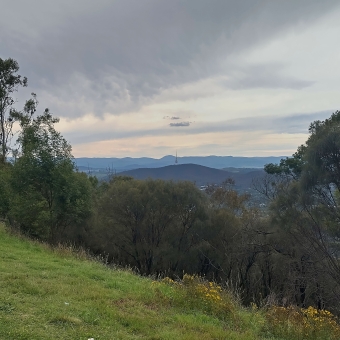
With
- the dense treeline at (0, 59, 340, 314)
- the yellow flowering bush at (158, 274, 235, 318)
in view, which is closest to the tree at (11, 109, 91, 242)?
the dense treeline at (0, 59, 340, 314)

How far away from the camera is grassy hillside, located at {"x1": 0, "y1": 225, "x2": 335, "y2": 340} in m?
3.99

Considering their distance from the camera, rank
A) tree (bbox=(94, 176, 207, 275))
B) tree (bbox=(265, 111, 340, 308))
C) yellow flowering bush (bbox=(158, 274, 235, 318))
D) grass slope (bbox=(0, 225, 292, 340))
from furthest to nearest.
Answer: tree (bbox=(94, 176, 207, 275)) < tree (bbox=(265, 111, 340, 308)) < yellow flowering bush (bbox=(158, 274, 235, 318)) < grass slope (bbox=(0, 225, 292, 340))

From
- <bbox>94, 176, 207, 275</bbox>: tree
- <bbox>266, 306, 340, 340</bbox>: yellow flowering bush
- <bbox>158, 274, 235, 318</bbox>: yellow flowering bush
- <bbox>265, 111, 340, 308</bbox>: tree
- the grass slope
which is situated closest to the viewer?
the grass slope

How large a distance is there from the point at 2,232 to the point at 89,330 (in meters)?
9.60

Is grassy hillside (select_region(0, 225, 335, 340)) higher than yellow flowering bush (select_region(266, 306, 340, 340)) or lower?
higher

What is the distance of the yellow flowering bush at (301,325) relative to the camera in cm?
498

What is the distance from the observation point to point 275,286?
22812 mm

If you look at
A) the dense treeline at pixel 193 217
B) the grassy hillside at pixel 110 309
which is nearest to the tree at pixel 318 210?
the dense treeline at pixel 193 217

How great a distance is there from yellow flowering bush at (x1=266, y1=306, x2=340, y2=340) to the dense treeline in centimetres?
882

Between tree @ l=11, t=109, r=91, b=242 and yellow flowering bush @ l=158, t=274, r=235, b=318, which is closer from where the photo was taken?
yellow flowering bush @ l=158, t=274, r=235, b=318

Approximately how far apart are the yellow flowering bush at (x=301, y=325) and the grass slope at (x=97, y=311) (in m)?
0.27

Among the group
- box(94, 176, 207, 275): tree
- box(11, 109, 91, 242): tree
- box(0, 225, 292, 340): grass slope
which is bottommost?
box(94, 176, 207, 275): tree

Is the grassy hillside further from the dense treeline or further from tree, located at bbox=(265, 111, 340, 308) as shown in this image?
tree, located at bbox=(265, 111, 340, 308)

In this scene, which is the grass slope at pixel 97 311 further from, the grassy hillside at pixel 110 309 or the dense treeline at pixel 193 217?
the dense treeline at pixel 193 217
